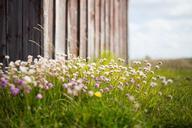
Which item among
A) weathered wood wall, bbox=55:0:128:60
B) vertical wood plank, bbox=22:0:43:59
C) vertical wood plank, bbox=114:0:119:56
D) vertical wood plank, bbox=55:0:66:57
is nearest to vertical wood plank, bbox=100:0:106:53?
weathered wood wall, bbox=55:0:128:60

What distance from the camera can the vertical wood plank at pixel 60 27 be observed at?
7.05m

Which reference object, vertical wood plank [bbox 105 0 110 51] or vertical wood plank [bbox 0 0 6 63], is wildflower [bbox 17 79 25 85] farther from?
vertical wood plank [bbox 105 0 110 51]

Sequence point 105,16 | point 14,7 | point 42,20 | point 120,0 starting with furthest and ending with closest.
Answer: point 120,0 → point 105,16 → point 14,7 → point 42,20

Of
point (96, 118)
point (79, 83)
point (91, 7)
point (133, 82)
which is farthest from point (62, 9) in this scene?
point (96, 118)

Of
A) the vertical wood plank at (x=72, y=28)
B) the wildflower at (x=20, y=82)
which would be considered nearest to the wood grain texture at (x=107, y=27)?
the vertical wood plank at (x=72, y=28)

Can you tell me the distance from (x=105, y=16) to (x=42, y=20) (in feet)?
10.6

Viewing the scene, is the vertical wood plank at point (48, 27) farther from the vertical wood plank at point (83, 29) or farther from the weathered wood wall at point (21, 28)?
the vertical wood plank at point (83, 29)

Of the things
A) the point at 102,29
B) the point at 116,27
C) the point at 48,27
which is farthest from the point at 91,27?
the point at 116,27

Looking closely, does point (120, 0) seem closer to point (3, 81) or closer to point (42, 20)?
point (42, 20)

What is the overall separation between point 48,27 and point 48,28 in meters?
0.02

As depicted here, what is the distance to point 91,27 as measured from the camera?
8.62 meters

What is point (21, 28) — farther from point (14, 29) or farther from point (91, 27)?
point (91, 27)

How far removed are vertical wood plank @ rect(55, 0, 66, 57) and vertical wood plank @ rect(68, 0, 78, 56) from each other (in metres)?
0.18

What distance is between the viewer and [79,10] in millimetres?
7961
